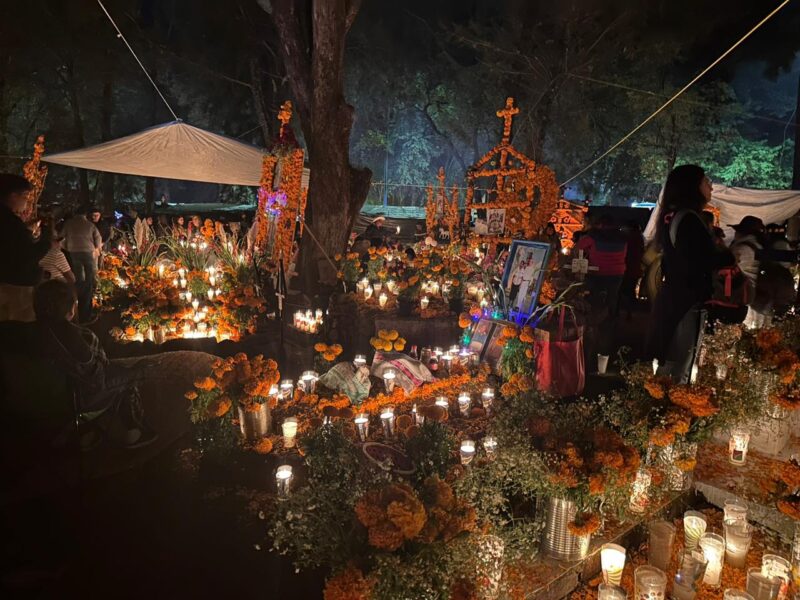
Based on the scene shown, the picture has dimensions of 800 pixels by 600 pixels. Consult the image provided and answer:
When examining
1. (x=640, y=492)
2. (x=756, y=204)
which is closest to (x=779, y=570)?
(x=640, y=492)

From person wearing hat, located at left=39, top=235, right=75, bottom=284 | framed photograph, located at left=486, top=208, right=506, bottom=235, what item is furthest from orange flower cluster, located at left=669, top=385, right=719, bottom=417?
person wearing hat, located at left=39, top=235, right=75, bottom=284

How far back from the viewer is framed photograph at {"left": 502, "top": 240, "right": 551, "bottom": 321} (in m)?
5.54

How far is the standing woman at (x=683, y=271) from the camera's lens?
3.76 metres

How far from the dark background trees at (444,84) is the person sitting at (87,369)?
10344 mm

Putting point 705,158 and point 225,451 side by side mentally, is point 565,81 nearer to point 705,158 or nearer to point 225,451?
point 705,158

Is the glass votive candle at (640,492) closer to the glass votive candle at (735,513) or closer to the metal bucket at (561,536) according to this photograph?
the glass votive candle at (735,513)

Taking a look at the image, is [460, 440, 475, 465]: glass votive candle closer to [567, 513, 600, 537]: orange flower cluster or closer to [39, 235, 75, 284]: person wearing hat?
[567, 513, 600, 537]: orange flower cluster

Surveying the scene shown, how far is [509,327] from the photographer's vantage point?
5121mm

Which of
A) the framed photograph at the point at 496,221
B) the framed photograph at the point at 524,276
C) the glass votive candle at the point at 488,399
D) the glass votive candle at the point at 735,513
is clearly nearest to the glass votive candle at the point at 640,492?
the glass votive candle at the point at 735,513

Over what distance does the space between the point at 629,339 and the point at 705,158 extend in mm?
22781

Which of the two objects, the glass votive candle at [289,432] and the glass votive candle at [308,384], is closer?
the glass votive candle at [289,432]

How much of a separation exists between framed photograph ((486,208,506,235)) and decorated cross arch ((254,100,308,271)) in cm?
303

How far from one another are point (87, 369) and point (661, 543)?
146 inches

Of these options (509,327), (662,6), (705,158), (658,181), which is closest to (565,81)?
(662,6)
